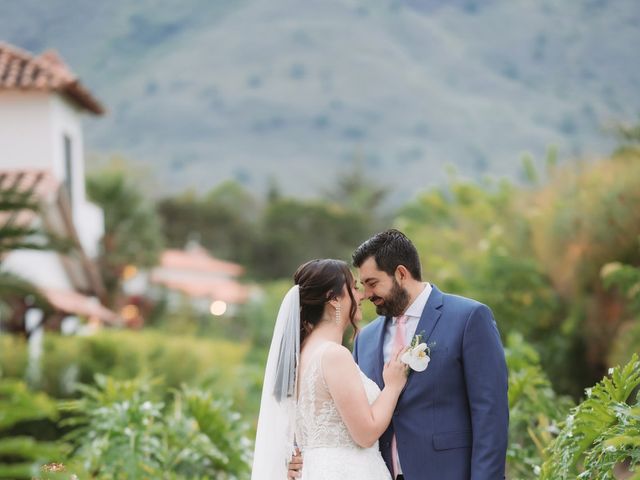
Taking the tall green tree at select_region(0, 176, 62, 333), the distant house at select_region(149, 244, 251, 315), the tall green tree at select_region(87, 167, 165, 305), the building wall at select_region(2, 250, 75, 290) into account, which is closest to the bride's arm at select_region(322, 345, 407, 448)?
the tall green tree at select_region(0, 176, 62, 333)

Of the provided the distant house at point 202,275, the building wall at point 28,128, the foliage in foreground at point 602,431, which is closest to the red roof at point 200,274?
the distant house at point 202,275

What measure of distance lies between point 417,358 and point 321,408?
1.75 ft

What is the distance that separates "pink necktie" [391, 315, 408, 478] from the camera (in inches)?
177

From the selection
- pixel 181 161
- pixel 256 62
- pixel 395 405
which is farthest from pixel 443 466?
pixel 256 62

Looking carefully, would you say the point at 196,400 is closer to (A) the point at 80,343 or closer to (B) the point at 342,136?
(A) the point at 80,343

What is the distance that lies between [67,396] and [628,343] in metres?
7.02

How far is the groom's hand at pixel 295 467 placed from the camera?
4562mm

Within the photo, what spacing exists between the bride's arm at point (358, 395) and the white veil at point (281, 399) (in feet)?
0.91

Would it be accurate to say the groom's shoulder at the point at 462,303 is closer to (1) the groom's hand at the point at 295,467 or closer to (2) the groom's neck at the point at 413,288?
(2) the groom's neck at the point at 413,288

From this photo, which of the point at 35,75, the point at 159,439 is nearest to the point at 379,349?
the point at 159,439

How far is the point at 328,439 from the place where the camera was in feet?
14.5

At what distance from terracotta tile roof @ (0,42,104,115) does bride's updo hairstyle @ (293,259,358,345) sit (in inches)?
654

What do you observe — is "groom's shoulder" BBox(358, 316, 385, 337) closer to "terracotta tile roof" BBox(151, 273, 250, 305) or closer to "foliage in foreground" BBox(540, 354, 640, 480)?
"foliage in foreground" BBox(540, 354, 640, 480)

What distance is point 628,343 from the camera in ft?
35.3
